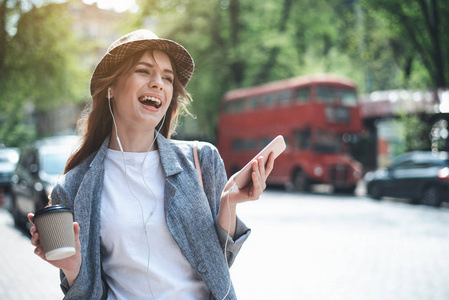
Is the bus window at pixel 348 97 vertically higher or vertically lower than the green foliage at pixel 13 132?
higher

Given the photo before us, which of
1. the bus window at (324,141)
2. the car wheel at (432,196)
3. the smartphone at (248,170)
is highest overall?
the smartphone at (248,170)

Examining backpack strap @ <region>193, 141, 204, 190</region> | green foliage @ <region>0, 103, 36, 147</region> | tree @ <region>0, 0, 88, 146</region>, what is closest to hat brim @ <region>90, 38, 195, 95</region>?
backpack strap @ <region>193, 141, 204, 190</region>

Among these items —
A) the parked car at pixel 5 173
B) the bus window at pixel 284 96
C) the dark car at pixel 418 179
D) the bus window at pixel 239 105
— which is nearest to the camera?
the dark car at pixel 418 179

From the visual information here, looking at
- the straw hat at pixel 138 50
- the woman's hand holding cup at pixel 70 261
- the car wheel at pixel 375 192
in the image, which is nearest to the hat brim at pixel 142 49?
the straw hat at pixel 138 50

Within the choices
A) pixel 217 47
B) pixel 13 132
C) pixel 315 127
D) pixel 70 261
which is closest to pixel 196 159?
pixel 70 261

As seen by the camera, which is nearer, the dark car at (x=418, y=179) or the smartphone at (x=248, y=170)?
the smartphone at (x=248, y=170)

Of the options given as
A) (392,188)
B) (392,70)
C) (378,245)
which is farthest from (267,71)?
(378,245)

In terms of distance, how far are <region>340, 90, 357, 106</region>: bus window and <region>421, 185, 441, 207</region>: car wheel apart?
23.4 feet

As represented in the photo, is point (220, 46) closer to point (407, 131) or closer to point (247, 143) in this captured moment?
point (247, 143)

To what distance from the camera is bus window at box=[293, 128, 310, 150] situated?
22859 mm

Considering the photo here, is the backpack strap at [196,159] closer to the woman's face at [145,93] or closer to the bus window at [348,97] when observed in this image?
the woman's face at [145,93]

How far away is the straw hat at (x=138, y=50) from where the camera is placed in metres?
2.23

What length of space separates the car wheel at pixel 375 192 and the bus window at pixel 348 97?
4948mm

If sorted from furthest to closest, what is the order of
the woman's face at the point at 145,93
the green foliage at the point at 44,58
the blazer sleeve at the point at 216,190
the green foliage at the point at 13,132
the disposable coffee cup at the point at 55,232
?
the green foliage at the point at 13,132 → the green foliage at the point at 44,58 → the woman's face at the point at 145,93 → the blazer sleeve at the point at 216,190 → the disposable coffee cup at the point at 55,232
